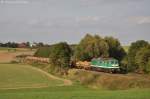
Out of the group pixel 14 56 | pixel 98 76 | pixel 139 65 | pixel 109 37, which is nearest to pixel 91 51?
pixel 109 37

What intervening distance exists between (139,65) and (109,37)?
117 feet

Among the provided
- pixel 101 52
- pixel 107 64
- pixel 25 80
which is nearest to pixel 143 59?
pixel 107 64

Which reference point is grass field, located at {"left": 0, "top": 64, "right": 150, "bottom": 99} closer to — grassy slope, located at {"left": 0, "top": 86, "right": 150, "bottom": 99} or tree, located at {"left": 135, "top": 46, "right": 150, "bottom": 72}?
grassy slope, located at {"left": 0, "top": 86, "right": 150, "bottom": 99}

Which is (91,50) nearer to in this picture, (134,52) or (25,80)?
(134,52)

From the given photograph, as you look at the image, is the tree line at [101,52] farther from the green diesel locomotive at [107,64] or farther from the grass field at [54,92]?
the grass field at [54,92]

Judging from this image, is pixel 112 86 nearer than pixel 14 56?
Yes

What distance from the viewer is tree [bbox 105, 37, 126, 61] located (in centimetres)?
A: 9512

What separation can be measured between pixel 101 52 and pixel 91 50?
256 centimetres

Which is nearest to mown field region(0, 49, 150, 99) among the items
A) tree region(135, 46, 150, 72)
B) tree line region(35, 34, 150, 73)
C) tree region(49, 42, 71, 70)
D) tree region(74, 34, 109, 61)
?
tree region(135, 46, 150, 72)

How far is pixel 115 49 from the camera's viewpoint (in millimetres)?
97062

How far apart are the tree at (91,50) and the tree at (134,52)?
1540cm

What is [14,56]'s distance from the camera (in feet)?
459

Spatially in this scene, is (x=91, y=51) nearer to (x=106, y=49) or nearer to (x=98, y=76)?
(x=106, y=49)

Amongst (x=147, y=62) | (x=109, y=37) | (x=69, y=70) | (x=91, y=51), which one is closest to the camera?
(x=147, y=62)
